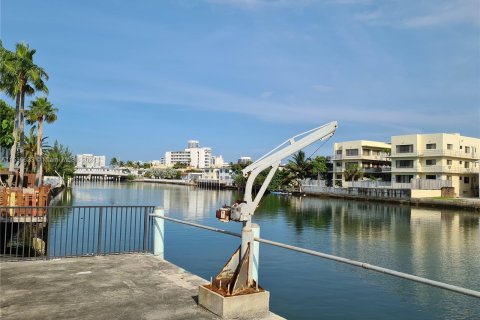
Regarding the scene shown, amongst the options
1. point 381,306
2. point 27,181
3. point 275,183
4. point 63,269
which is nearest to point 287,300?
point 381,306

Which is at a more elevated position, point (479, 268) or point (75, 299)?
point (75, 299)

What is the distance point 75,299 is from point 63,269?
2.00 m

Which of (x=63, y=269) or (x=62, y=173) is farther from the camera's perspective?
(x=62, y=173)

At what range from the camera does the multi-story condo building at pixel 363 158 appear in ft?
255

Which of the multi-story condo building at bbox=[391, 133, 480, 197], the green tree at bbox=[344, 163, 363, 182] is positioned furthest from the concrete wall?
the green tree at bbox=[344, 163, 363, 182]

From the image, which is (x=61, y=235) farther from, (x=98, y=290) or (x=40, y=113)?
(x=40, y=113)

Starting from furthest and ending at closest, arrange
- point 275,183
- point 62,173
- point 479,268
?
1. point 275,183
2. point 62,173
3. point 479,268

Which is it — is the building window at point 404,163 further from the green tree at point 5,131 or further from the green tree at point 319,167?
the green tree at point 5,131

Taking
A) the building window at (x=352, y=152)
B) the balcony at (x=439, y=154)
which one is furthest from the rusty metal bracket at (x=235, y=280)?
the building window at (x=352, y=152)

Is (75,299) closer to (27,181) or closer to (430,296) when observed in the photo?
(430,296)

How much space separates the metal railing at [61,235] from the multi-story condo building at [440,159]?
53172mm

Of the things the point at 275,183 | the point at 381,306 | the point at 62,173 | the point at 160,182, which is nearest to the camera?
the point at 381,306

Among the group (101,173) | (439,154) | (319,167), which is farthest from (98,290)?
(101,173)

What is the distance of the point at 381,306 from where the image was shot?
45.3ft
